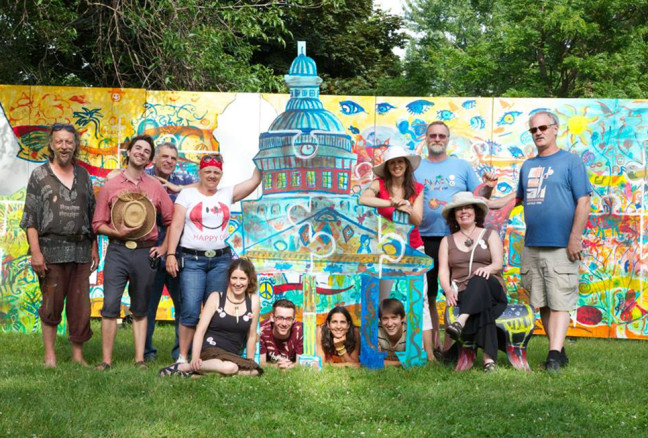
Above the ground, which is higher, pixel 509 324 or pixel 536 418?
pixel 509 324

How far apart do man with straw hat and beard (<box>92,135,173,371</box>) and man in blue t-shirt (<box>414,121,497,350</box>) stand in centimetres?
228

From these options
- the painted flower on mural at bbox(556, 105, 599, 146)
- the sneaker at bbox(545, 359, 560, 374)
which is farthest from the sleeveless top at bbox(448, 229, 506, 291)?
the painted flower on mural at bbox(556, 105, 599, 146)

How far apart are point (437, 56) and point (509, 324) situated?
1636 cm

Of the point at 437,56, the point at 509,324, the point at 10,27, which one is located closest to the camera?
the point at 509,324

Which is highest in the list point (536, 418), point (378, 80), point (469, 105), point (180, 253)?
point (378, 80)

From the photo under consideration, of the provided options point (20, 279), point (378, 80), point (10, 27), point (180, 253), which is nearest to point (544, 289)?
point (180, 253)

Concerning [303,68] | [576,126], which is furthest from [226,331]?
[576,126]

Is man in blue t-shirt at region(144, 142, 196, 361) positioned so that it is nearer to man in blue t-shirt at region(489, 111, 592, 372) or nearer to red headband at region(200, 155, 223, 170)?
red headband at region(200, 155, 223, 170)

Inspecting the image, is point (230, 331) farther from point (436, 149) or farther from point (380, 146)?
point (380, 146)

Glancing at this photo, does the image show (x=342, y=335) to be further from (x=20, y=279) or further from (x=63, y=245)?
(x=20, y=279)

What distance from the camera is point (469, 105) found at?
28.6 ft

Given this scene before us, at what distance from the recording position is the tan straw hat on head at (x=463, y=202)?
6426 mm

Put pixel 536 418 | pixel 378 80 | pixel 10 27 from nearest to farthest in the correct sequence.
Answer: pixel 536 418 → pixel 10 27 → pixel 378 80

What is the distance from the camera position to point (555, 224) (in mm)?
6391
